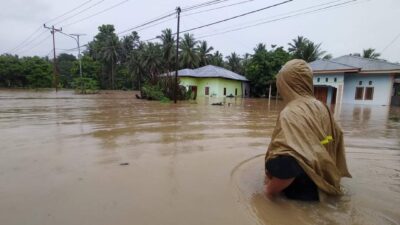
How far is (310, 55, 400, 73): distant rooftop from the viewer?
26355 mm

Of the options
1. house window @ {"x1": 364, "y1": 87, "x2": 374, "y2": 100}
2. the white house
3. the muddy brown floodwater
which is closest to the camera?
the muddy brown floodwater

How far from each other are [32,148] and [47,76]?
4681 cm

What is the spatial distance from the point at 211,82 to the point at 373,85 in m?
18.7

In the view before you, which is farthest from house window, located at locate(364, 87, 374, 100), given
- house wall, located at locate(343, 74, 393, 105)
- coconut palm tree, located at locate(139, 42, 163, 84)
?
coconut palm tree, located at locate(139, 42, 163, 84)

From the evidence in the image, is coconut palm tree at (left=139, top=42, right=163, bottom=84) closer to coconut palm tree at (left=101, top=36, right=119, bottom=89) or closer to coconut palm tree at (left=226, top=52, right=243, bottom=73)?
coconut palm tree at (left=101, top=36, right=119, bottom=89)

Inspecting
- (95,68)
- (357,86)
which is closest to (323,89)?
(357,86)

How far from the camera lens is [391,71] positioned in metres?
25.2

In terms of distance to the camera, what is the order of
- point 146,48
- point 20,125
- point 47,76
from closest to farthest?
point 20,125
point 47,76
point 146,48

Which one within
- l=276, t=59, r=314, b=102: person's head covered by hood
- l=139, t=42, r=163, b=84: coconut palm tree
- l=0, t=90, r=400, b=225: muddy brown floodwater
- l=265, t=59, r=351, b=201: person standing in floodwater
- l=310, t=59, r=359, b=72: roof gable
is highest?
l=139, t=42, r=163, b=84: coconut palm tree

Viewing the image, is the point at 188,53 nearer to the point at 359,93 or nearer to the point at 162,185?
the point at 359,93

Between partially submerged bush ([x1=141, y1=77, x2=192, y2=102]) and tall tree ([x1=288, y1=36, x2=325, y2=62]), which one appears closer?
partially submerged bush ([x1=141, y1=77, x2=192, y2=102])

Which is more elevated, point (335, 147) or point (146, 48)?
point (146, 48)

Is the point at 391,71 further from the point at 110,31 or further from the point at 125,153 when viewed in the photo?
the point at 110,31

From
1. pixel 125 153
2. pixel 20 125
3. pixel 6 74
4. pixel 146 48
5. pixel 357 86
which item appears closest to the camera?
→ pixel 125 153
